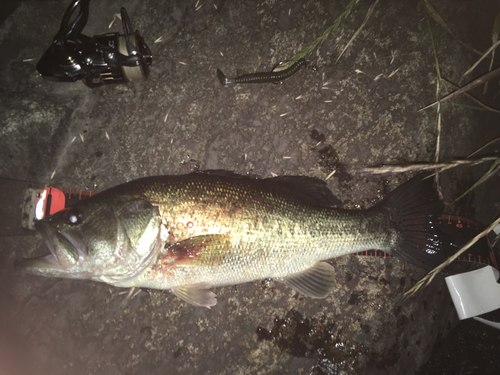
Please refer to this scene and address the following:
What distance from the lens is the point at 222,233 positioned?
6.38 feet

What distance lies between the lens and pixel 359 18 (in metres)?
2.51

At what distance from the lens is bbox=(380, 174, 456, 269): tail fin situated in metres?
2.22

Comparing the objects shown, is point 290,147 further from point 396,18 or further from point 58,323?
point 58,323

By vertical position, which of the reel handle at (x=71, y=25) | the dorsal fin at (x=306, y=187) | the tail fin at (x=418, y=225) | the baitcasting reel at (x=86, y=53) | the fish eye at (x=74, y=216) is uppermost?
the reel handle at (x=71, y=25)

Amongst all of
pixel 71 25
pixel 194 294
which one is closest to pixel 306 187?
pixel 194 294

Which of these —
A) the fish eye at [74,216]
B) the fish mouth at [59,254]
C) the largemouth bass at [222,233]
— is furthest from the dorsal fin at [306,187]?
the fish mouth at [59,254]

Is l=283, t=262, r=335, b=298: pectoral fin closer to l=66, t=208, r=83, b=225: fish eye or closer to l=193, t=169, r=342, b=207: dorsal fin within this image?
l=193, t=169, r=342, b=207: dorsal fin

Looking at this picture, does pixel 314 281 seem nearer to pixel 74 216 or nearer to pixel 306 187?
pixel 306 187

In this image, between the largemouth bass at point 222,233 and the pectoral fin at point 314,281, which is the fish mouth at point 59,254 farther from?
the pectoral fin at point 314,281

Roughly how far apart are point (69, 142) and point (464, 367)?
432 cm

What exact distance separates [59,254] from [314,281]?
194 cm

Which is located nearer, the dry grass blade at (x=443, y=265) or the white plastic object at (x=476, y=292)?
the dry grass blade at (x=443, y=265)

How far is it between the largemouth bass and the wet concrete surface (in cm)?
35

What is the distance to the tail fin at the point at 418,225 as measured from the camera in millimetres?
2219
